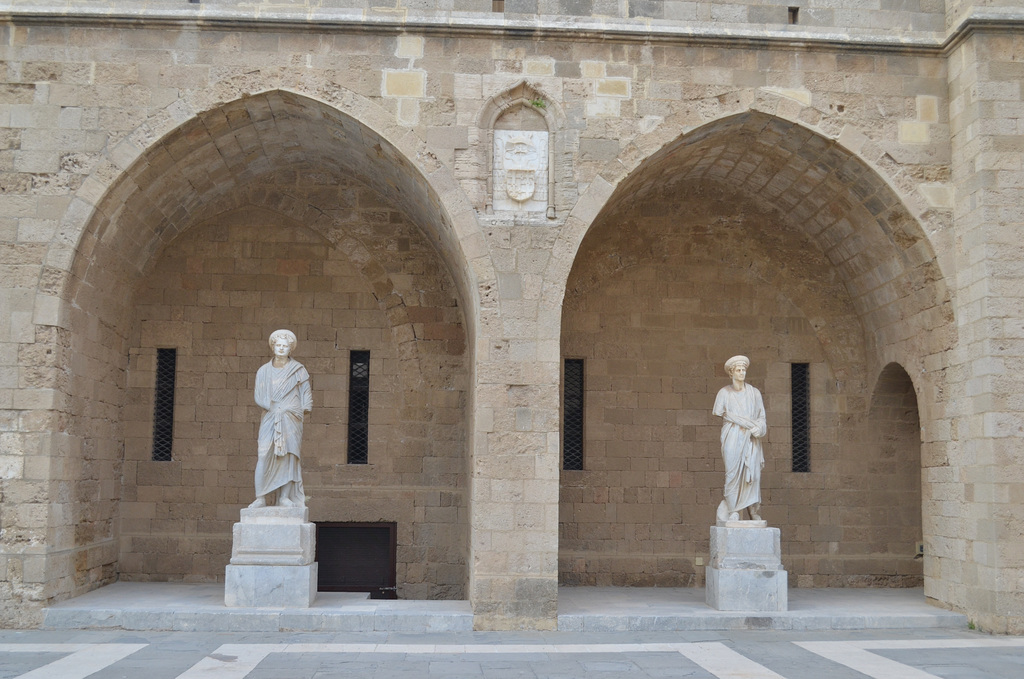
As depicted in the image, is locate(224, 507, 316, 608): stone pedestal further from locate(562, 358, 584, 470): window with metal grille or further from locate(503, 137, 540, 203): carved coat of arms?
locate(503, 137, 540, 203): carved coat of arms

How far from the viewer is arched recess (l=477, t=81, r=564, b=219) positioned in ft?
27.8

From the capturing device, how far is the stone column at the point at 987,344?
8023 millimetres

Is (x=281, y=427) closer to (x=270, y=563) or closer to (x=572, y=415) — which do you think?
(x=270, y=563)

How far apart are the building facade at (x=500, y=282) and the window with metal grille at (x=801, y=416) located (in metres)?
0.08

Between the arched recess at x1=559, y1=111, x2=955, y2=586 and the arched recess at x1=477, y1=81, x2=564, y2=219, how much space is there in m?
1.68

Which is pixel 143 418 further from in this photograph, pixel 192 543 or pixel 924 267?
pixel 924 267

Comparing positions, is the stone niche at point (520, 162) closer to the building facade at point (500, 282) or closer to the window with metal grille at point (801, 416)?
the building facade at point (500, 282)

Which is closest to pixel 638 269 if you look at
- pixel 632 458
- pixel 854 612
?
pixel 632 458

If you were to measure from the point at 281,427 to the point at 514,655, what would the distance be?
3072mm

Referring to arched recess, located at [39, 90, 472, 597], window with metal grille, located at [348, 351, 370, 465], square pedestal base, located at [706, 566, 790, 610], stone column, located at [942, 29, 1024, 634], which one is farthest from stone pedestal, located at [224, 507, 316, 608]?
stone column, located at [942, 29, 1024, 634]

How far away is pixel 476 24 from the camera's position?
27.8 feet

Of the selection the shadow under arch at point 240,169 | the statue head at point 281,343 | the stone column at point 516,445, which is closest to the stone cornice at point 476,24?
the shadow under arch at point 240,169

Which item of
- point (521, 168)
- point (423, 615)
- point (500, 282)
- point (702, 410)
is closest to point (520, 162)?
point (521, 168)

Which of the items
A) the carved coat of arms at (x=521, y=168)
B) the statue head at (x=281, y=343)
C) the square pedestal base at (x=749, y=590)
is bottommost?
the square pedestal base at (x=749, y=590)
